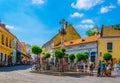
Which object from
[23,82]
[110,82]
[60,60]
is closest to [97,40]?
[60,60]

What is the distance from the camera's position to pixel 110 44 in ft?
161

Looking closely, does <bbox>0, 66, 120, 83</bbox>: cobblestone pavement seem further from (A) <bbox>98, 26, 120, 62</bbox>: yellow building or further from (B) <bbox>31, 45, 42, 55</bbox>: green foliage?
(A) <bbox>98, 26, 120, 62</bbox>: yellow building

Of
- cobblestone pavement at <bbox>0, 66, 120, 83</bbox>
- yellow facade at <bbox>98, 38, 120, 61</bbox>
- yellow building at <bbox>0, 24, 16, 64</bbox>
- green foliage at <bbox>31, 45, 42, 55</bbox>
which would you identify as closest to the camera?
cobblestone pavement at <bbox>0, 66, 120, 83</bbox>

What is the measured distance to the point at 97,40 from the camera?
164 feet

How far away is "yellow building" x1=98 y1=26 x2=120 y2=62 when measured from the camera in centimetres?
4872

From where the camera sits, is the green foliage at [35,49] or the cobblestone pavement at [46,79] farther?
the green foliage at [35,49]

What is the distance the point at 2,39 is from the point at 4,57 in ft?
12.6

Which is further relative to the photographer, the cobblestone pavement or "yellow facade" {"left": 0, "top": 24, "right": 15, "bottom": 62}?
"yellow facade" {"left": 0, "top": 24, "right": 15, "bottom": 62}

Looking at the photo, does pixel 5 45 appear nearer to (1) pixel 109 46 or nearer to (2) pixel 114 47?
(1) pixel 109 46

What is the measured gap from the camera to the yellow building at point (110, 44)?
48.7 meters

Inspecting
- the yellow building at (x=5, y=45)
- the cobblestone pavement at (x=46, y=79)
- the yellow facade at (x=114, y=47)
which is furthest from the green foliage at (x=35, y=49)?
the yellow facade at (x=114, y=47)

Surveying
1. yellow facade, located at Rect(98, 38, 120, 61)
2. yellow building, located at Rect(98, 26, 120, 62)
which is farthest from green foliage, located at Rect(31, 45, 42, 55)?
yellow building, located at Rect(98, 26, 120, 62)

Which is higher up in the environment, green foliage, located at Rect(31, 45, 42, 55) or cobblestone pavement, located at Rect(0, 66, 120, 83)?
green foliage, located at Rect(31, 45, 42, 55)

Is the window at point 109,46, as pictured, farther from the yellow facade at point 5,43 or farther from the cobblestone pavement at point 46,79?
the cobblestone pavement at point 46,79
